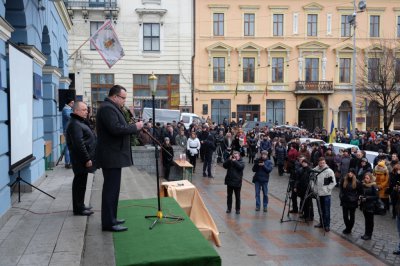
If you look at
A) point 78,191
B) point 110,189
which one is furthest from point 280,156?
point 110,189

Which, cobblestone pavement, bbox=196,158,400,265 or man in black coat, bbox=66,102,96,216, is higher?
man in black coat, bbox=66,102,96,216

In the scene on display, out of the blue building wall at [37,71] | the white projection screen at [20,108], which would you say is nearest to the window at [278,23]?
the blue building wall at [37,71]

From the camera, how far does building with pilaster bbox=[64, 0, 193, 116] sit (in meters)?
37.0

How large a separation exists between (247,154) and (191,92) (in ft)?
45.5

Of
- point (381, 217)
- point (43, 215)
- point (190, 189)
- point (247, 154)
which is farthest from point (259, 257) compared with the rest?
point (247, 154)

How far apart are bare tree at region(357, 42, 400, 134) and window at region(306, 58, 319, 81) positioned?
5.26 m

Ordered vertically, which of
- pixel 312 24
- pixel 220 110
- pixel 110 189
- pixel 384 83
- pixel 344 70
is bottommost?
pixel 110 189

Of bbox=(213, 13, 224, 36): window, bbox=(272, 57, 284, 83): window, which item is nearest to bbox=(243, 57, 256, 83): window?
bbox=(272, 57, 284, 83): window

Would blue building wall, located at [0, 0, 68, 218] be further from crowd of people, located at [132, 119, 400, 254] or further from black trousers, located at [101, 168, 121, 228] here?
crowd of people, located at [132, 119, 400, 254]

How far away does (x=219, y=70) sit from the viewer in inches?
1555

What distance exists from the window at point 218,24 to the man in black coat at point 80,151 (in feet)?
110

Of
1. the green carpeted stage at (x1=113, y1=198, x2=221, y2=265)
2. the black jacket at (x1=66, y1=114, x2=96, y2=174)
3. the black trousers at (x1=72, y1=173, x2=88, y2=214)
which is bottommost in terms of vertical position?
the green carpeted stage at (x1=113, y1=198, x2=221, y2=265)

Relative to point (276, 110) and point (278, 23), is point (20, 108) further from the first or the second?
point (278, 23)

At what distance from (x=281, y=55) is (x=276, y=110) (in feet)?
16.4
